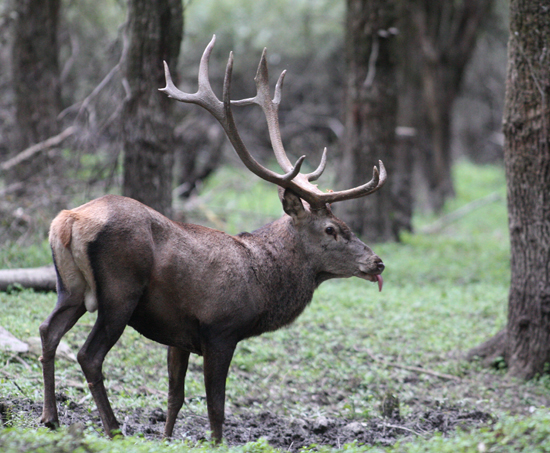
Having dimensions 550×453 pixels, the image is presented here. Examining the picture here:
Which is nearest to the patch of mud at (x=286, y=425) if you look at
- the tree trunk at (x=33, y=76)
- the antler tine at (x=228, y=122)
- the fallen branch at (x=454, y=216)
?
the antler tine at (x=228, y=122)

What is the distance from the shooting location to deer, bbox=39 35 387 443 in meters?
4.37

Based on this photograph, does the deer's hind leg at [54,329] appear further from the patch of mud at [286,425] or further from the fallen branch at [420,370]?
the fallen branch at [420,370]

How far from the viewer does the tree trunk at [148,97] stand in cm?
774

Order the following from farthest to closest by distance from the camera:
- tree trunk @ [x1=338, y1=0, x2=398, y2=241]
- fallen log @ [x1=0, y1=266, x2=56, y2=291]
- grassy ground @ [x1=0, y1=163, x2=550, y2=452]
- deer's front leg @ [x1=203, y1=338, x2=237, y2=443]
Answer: tree trunk @ [x1=338, y1=0, x2=398, y2=241] → fallen log @ [x1=0, y1=266, x2=56, y2=291] → deer's front leg @ [x1=203, y1=338, x2=237, y2=443] → grassy ground @ [x1=0, y1=163, x2=550, y2=452]

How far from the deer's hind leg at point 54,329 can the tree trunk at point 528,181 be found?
4571mm

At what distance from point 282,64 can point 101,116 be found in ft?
35.6

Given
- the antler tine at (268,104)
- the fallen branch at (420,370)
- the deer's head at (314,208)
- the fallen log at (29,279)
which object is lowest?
the fallen branch at (420,370)

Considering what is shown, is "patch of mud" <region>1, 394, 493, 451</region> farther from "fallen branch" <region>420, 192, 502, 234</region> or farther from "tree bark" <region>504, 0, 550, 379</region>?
"fallen branch" <region>420, 192, 502, 234</region>

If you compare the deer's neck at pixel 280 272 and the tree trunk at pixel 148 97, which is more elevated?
the tree trunk at pixel 148 97

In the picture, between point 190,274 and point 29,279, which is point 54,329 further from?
point 29,279

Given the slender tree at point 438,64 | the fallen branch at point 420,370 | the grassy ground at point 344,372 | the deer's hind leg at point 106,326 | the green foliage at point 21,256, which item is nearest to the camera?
the grassy ground at point 344,372

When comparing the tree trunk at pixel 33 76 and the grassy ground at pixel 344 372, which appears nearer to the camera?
the grassy ground at pixel 344 372

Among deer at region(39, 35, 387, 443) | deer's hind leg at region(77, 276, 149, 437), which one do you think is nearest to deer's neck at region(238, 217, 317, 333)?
deer at region(39, 35, 387, 443)

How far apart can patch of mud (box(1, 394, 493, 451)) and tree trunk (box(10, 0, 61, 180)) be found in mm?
6884
